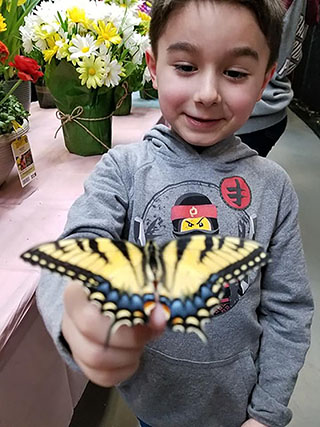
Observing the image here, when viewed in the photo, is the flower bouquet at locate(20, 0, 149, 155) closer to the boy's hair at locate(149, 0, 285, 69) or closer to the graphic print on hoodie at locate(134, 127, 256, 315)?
the boy's hair at locate(149, 0, 285, 69)

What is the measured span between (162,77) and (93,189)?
0.21 meters

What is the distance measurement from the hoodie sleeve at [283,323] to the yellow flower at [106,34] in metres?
0.64

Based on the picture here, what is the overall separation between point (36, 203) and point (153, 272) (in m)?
0.75

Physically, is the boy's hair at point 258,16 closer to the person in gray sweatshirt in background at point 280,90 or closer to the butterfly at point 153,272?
the butterfly at point 153,272

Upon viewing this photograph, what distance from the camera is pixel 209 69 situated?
625mm

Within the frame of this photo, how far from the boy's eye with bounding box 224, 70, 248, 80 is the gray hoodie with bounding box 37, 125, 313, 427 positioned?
0.38ft

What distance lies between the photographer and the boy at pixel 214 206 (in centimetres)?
63

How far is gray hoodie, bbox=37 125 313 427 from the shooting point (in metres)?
0.67

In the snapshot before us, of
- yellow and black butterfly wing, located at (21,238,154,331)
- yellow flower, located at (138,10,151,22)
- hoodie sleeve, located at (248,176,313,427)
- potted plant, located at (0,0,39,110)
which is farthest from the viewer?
yellow flower, located at (138,10,151,22)

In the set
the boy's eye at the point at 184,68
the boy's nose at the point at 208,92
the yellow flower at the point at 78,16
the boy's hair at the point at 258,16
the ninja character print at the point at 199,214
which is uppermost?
the boy's hair at the point at 258,16

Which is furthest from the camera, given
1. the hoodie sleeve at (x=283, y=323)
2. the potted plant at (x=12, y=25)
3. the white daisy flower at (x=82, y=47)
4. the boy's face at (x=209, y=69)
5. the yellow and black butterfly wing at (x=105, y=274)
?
the potted plant at (x=12, y=25)

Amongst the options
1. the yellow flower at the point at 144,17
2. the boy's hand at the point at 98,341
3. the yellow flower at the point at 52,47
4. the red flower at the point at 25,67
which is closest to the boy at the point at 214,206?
the boy's hand at the point at 98,341

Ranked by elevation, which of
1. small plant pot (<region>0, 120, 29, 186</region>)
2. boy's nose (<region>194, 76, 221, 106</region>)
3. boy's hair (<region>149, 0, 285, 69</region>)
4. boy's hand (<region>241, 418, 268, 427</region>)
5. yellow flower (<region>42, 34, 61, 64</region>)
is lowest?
boy's hand (<region>241, 418, 268, 427</region>)

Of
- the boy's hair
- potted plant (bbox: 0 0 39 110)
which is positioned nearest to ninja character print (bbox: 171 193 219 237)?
the boy's hair
